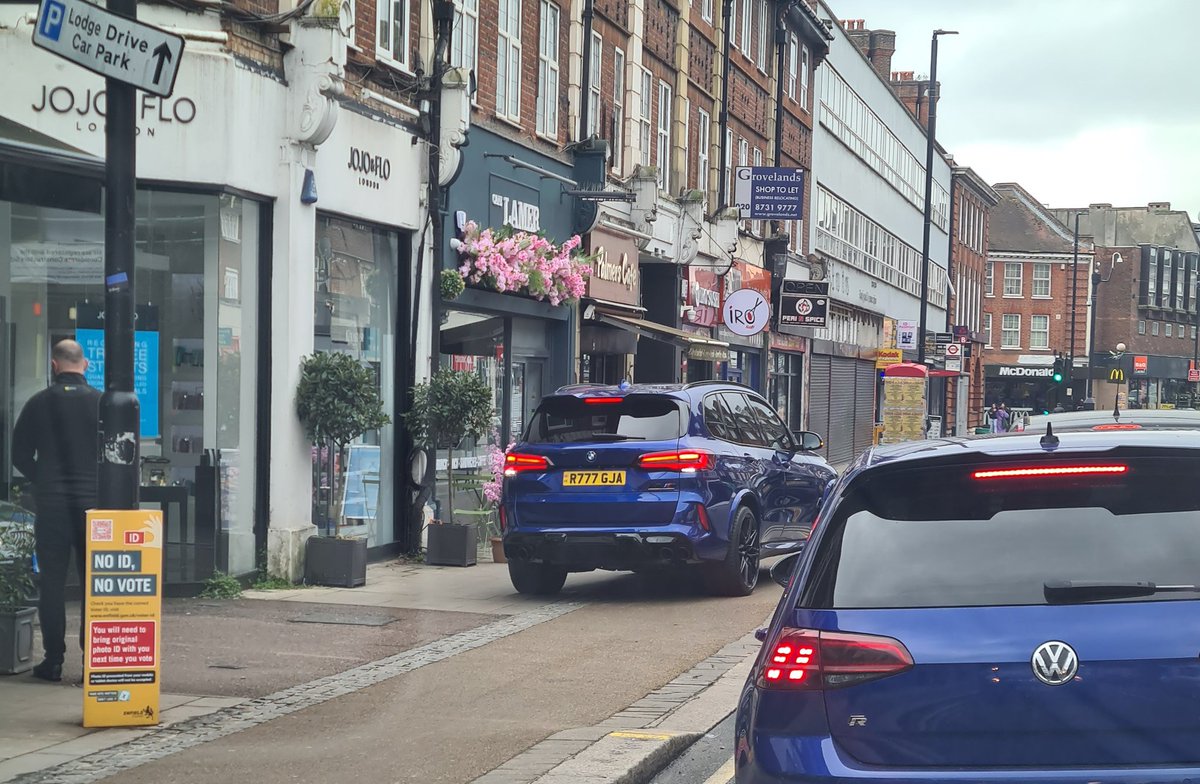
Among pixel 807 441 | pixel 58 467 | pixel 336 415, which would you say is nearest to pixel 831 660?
pixel 58 467

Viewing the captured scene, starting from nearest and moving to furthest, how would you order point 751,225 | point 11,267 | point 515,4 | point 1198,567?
point 1198,567, point 11,267, point 515,4, point 751,225

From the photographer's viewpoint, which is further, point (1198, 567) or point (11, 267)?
point (11, 267)

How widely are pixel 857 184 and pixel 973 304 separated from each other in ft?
107

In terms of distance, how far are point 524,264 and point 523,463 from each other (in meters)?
6.74

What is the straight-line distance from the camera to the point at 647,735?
7.18m

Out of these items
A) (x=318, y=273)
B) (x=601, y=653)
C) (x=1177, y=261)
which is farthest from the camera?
(x=1177, y=261)

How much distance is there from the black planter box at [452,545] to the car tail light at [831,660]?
11553 mm

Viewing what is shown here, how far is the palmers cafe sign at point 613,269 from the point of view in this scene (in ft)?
76.1

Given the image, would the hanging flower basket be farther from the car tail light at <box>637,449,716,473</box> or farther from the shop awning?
the car tail light at <box>637,449,716,473</box>

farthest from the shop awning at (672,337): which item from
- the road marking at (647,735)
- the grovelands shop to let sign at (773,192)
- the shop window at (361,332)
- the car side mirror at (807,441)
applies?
the road marking at (647,735)

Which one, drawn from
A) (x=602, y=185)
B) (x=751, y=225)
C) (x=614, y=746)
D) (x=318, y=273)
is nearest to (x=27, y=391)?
(x=318, y=273)

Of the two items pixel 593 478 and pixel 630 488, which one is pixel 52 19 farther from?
pixel 630 488

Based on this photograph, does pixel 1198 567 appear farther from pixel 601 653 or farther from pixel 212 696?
pixel 601 653

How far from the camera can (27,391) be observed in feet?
39.2
